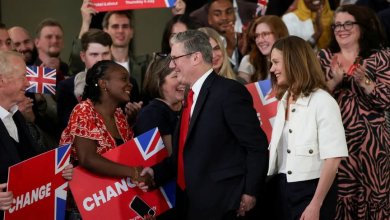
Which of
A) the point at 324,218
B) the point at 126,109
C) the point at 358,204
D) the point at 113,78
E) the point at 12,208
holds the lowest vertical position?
the point at 358,204

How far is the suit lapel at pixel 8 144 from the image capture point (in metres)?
3.08

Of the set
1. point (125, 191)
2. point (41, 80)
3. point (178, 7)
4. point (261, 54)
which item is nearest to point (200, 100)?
point (125, 191)

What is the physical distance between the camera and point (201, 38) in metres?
3.20

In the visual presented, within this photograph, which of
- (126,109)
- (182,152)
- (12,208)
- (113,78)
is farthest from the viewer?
(126,109)

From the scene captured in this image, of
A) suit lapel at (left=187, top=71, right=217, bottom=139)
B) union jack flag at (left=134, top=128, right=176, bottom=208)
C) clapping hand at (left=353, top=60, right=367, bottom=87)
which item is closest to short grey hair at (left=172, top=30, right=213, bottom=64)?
suit lapel at (left=187, top=71, right=217, bottom=139)

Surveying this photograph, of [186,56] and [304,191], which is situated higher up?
[186,56]

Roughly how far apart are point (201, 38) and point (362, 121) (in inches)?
66.0

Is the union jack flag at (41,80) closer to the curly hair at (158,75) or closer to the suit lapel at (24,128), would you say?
the curly hair at (158,75)

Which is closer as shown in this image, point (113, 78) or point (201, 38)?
point (201, 38)

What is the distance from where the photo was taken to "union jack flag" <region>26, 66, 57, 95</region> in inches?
170

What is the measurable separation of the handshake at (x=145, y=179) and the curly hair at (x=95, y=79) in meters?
0.51

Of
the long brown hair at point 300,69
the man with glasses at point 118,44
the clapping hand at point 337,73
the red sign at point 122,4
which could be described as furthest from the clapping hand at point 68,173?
the red sign at point 122,4

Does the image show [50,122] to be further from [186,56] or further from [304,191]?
[304,191]

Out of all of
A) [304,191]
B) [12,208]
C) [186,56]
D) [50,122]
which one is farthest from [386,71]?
[12,208]
